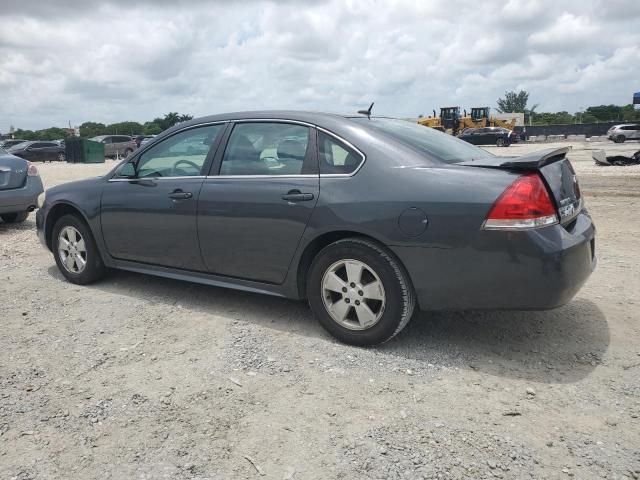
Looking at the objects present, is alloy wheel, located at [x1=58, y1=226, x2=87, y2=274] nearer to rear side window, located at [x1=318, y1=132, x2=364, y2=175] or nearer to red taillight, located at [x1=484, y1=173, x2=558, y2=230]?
rear side window, located at [x1=318, y1=132, x2=364, y2=175]

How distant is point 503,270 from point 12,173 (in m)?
7.58

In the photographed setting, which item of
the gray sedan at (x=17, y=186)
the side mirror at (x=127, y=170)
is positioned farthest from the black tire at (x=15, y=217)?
the side mirror at (x=127, y=170)

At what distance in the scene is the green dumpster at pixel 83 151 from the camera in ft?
108

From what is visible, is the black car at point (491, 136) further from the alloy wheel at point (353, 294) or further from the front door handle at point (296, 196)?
the alloy wheel at point (353, 294)

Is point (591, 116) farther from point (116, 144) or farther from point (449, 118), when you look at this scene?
point (116, 144)

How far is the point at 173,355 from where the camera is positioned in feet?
12.0

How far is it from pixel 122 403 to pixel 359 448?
4.41 feet

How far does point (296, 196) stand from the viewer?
3.76m

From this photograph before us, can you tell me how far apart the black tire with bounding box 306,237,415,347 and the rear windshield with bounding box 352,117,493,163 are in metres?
0.76

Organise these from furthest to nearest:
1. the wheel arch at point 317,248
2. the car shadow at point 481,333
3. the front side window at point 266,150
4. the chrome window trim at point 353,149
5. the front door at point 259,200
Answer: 1. the front side window at point 266,150
2. the front door at point 259,200
3. the chrome window trim at point 353,149
4. the wheel arch at point 317,248
5. the car shadow at point 481,333

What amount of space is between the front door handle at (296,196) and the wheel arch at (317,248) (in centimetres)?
27

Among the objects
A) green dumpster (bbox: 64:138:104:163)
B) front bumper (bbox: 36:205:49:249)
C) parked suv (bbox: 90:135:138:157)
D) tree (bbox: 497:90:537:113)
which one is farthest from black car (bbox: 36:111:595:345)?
tree (bbox: 497:90:537:113)

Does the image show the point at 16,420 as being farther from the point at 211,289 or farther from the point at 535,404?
the point at 535,404

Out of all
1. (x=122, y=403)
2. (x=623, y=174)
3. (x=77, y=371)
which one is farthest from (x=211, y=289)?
(x=623, y=174)
